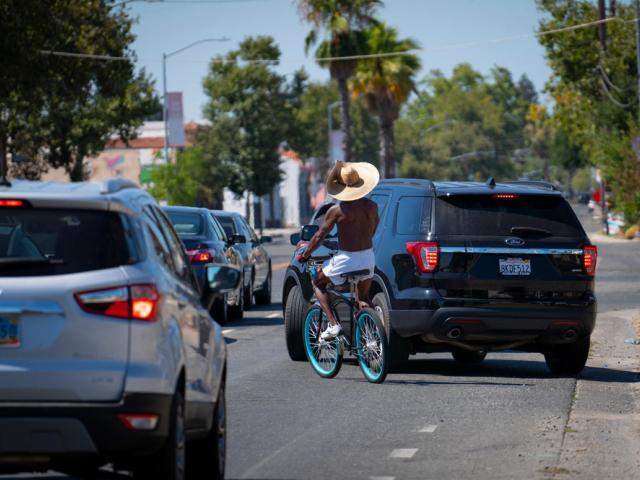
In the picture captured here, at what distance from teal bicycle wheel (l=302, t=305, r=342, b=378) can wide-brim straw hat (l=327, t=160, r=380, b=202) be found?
1213 mm

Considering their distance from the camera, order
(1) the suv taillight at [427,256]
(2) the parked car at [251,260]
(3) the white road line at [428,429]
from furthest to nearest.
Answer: (2) the parked car at [251,260] → (1) the suv taillight at [427,256] → (3) the white road line at [428,429]

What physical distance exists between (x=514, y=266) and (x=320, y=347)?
2.03 metres

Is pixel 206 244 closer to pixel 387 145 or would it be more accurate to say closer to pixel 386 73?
pixel 386 73

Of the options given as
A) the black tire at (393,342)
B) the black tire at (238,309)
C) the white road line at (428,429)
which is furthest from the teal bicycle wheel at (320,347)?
the black tire at (238,309)

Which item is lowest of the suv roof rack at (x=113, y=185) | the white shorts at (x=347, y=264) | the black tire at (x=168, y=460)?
the black tire at (x=168, y=460)

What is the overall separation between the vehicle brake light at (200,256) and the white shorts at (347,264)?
7058 millimetres

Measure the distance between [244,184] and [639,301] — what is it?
6663 centimetres

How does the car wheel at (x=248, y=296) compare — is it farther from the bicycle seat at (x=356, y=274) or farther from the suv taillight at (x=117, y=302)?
the suv taillight at (x=117, y=302)

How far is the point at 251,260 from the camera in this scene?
26141 millimetres

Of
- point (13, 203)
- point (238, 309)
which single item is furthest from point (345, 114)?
point (13, 203)

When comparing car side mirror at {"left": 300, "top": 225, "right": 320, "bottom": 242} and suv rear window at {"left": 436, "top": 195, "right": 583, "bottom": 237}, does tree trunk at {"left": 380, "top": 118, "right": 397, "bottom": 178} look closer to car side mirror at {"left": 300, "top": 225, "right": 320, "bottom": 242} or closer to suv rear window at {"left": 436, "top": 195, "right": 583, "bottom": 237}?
car side mirror at {"left": 300, "top": 225, "right": 320, "bottom": 242}

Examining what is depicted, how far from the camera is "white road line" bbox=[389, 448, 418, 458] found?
10.1 meters

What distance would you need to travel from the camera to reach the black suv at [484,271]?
1457cm

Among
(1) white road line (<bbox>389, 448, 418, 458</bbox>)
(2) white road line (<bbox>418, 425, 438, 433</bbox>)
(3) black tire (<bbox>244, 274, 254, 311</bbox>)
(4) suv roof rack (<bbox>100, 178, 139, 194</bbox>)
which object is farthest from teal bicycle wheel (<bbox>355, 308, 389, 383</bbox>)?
(3) black tire (<bbox>244, 274, 254, 311</bbox>)
